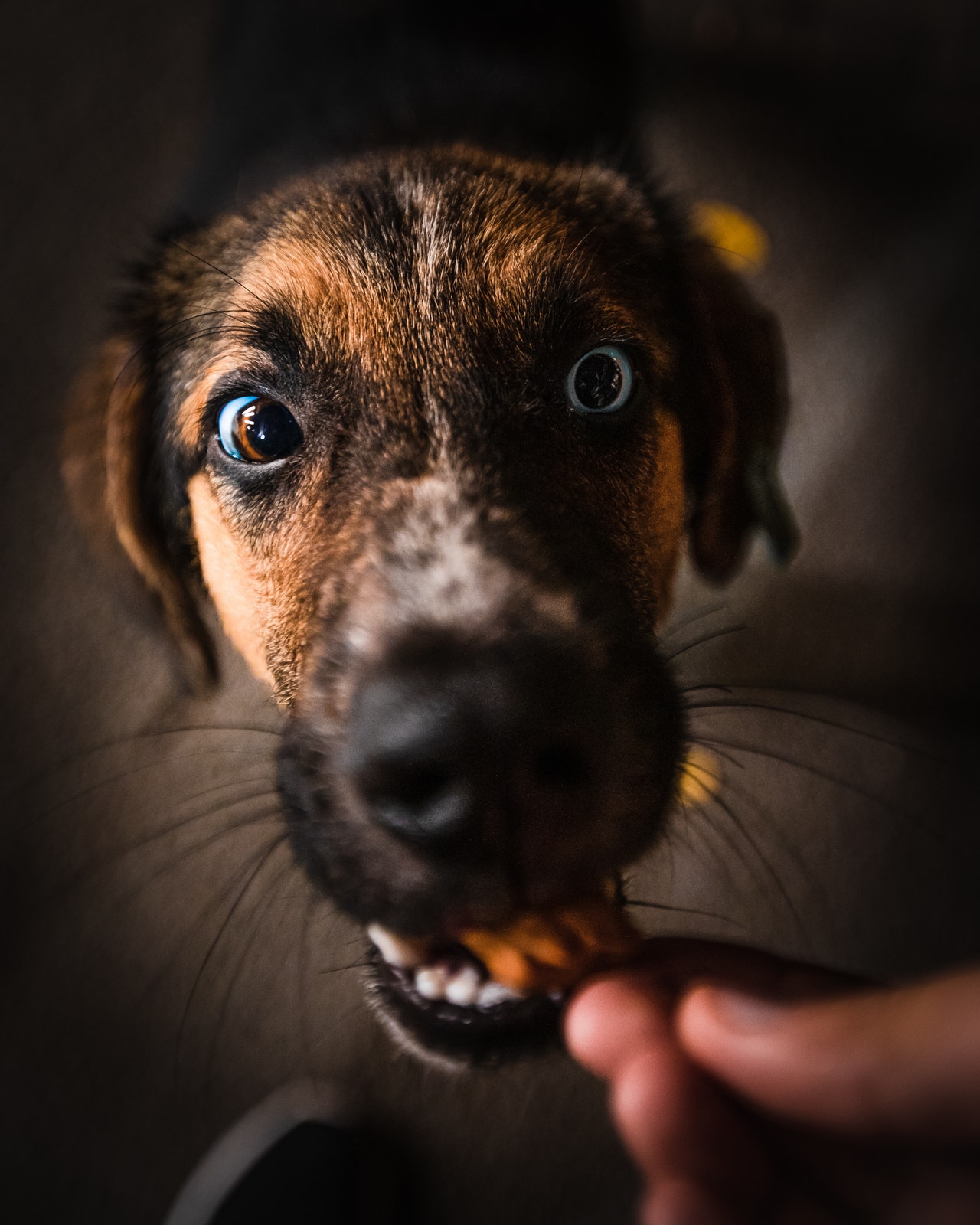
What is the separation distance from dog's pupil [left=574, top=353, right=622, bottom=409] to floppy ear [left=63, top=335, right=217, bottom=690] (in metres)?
1.00

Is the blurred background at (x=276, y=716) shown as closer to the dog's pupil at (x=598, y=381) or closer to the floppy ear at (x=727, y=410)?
the floppy ear at (x=727, y=410)

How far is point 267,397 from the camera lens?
135 centimetres

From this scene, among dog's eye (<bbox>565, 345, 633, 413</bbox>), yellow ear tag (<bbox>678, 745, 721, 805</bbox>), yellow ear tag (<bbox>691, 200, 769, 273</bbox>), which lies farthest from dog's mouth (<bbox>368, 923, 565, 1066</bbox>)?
yellow ear tag (<bbox>691, 200, 769, 273</bbox>)

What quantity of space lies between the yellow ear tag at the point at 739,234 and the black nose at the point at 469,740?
2.18 metres

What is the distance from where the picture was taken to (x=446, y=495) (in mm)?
1160

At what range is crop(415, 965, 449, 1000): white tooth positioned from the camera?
134 cm

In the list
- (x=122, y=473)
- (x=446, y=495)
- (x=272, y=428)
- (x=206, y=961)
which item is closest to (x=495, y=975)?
(x=446, y=495)

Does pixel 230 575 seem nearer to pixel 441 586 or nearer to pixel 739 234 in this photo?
pixel 441 586

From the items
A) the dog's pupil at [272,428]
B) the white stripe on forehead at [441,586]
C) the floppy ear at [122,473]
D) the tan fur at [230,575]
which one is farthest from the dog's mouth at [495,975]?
the floppy ear at [122,473]

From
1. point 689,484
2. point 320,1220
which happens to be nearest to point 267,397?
point 689,484

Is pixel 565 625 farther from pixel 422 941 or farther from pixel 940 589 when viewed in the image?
pixel 940 589

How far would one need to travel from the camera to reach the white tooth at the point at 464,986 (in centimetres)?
131

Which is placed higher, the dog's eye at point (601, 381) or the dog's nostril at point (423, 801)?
the dog's eye at point (601, 381)

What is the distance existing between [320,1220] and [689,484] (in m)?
2.11
